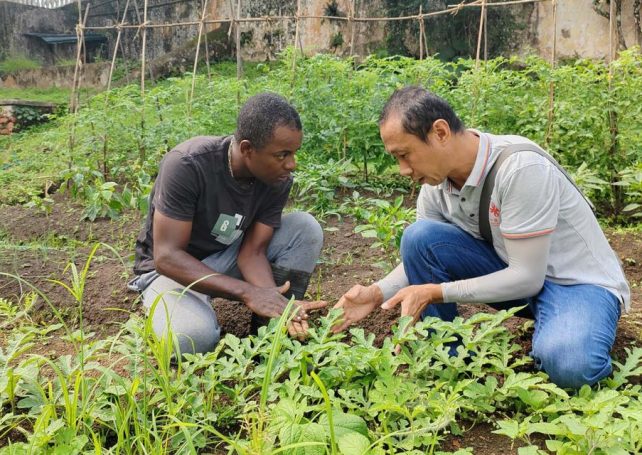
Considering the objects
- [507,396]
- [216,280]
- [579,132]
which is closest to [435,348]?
[507,396]

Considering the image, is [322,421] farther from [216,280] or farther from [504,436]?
[216,280]

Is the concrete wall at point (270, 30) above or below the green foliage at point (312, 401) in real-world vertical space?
above

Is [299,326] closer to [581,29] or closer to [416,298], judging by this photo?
[416,298]

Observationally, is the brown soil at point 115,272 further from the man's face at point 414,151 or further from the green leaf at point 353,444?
the man's face at point 414,151

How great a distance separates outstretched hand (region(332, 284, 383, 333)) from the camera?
2.85m

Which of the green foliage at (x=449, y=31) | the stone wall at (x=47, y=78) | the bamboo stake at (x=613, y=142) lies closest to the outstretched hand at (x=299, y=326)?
the bamboo stake at (x=613, y=142)

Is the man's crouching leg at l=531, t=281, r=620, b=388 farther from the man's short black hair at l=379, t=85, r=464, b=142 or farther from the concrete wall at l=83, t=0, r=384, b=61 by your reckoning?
the concrete wall at l=83, t=0, r=384, b=61

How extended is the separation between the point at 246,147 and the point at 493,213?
1.07 m

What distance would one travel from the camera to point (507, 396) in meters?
2.53

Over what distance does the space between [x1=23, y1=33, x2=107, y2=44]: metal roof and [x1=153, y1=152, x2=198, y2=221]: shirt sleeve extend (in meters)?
15.1

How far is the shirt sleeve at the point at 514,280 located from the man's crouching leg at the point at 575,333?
0.11m

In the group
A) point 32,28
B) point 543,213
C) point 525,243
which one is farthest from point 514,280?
point 32,28

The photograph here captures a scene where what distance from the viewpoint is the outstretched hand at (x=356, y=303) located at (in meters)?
2.85

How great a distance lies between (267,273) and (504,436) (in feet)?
4.49
